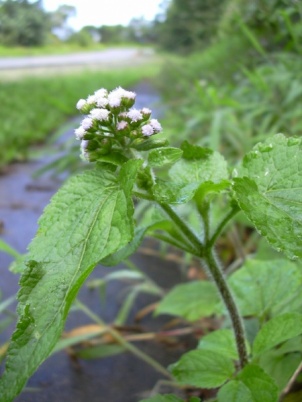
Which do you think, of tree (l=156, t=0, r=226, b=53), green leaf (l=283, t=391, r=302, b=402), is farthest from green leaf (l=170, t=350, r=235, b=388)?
tree (l=156, t=0, r=226, b=53)

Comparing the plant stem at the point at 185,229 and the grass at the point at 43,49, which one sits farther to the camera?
the grass at the point at 43,49

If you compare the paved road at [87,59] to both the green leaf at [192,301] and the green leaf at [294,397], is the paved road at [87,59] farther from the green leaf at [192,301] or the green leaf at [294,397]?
the green leaf at [294,397]

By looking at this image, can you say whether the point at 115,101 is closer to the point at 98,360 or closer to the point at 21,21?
the point at 98,360

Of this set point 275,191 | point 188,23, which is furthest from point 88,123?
point 188,23

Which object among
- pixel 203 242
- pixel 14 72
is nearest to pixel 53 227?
pixel 203 242

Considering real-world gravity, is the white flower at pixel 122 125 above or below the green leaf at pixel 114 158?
above

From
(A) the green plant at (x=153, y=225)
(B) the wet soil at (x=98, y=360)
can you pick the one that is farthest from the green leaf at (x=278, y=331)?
(B) the wet soil at (x=98, y=360)

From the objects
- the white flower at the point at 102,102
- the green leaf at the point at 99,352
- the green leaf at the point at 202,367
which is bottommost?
the green leaf at the point at 202,367

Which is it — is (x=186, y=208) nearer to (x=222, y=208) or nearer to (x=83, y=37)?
(x=222, y=208)
